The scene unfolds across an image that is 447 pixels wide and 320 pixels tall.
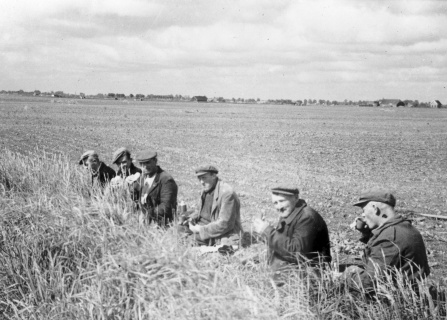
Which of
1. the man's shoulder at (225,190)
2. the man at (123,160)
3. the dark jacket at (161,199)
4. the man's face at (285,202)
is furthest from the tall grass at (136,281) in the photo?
the man at (123,160)

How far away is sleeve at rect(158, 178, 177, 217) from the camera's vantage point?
627 centimetres

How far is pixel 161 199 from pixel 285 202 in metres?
2.41

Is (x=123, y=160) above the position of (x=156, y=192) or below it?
above

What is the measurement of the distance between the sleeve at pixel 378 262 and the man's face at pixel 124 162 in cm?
453

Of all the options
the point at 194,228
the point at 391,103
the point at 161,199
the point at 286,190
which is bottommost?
the point at 194,228

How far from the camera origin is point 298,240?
4258mm

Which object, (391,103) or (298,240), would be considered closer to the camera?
(298,240)

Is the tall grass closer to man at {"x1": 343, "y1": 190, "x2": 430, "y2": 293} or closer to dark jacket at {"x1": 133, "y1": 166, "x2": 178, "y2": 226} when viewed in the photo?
man at {"x1": 343, "y1": 190, "x2": 430, "y2": 293}

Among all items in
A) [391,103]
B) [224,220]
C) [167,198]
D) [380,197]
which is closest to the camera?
[380,197]

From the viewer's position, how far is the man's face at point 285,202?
4492mm

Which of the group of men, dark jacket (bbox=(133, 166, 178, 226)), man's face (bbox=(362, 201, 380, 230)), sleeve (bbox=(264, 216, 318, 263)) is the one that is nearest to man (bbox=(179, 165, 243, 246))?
the group of men

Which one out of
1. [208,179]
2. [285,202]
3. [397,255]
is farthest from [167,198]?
[397,255]

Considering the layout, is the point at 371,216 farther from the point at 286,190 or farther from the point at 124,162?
the point at 124,162

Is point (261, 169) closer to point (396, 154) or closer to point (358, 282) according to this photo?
point (396, 154)
